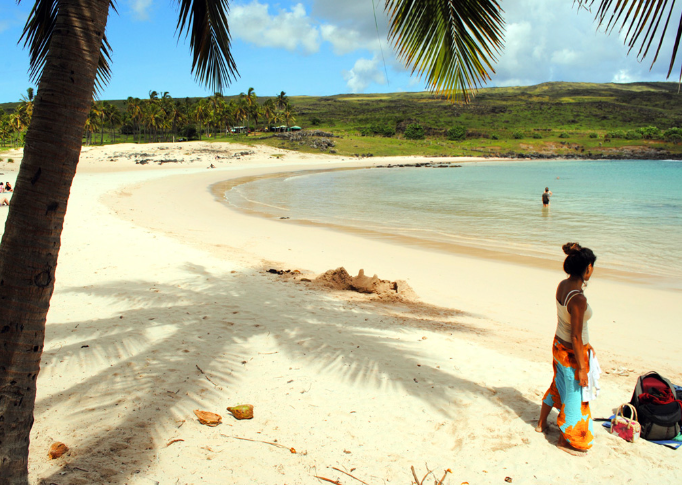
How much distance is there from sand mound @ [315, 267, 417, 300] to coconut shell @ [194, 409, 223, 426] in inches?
161

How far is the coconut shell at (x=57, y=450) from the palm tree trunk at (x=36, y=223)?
0.51 meters

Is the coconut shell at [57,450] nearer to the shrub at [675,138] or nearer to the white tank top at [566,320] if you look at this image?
the white tank top at [566,320]

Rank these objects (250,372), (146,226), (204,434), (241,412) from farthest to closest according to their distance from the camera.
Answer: (146,226) < (250,372) < (241,412) < (204,434)

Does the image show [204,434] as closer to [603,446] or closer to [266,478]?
[266,478]

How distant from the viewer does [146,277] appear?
6.97 metres

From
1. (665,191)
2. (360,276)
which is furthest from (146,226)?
(665,191)

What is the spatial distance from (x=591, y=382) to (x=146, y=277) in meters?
6.31

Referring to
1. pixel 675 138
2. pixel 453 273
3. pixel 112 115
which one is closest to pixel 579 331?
pixel 453 273

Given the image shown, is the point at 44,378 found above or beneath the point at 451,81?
beneath

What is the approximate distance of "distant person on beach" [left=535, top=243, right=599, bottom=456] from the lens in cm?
297

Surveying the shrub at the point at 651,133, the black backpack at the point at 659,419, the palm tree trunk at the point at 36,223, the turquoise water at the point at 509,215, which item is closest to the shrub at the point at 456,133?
the shrub at the point at 651,133

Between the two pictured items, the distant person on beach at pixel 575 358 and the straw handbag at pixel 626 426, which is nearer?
the distant person on beach at pixel 575 358

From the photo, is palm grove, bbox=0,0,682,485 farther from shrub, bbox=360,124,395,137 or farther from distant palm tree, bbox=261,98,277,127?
distant palm tree, bbox=261,98,277,127

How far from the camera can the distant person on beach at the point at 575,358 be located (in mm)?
2969
